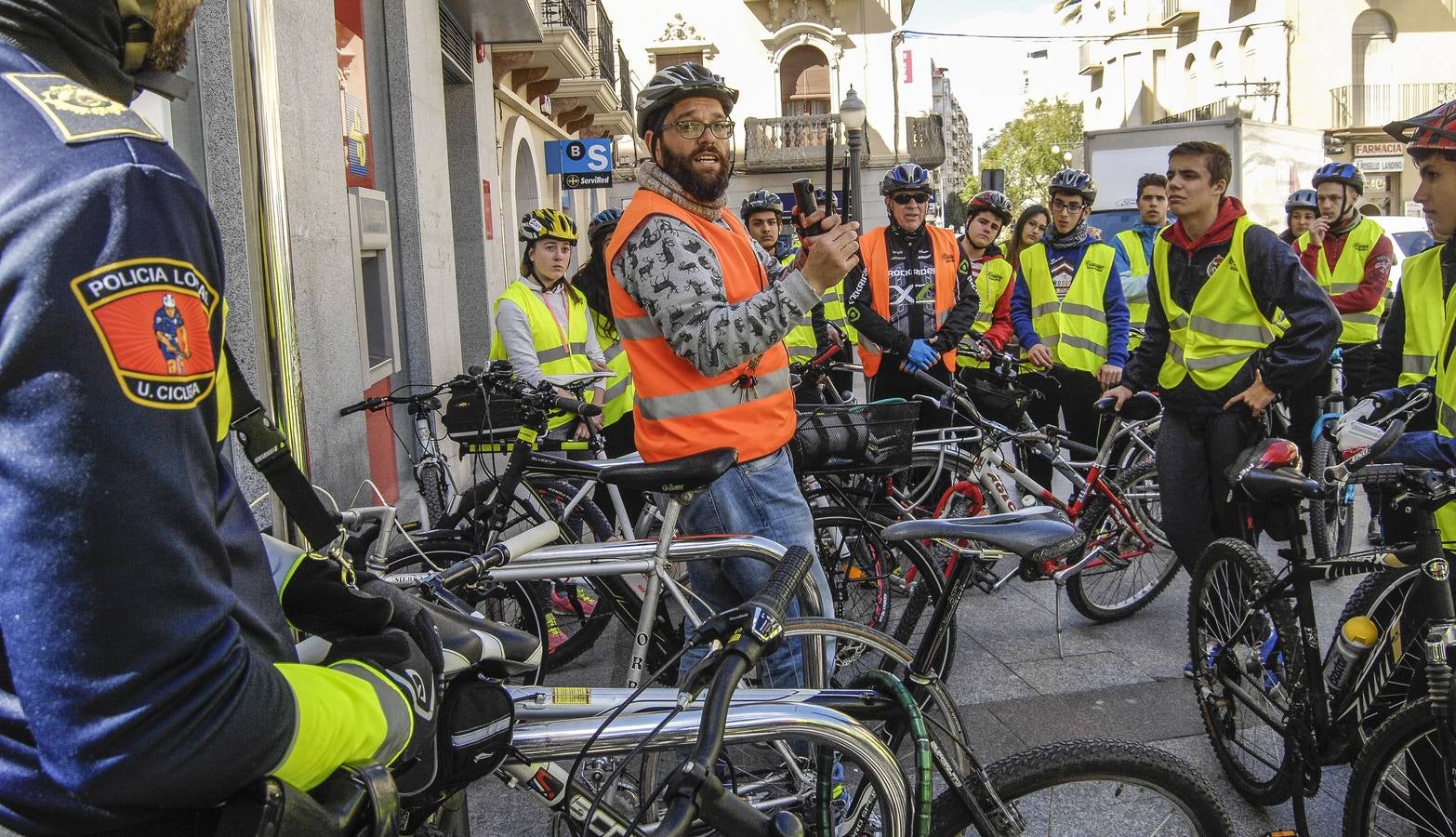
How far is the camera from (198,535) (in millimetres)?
1135

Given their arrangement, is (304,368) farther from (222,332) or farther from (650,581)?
(222,332)

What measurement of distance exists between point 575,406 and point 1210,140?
13.3 meters

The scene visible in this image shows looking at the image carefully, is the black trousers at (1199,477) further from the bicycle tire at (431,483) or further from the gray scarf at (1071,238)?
the bicycle tire at (431,483)

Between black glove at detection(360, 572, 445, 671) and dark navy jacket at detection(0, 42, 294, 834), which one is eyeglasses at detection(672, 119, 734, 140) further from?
dark navy jacket at detection(0, 42, 294, 834)

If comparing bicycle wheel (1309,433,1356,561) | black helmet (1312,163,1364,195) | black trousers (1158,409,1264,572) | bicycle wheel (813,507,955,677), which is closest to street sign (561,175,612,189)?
black helmet (1312,163,1364,195)

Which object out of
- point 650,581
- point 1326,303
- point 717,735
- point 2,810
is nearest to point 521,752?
point 717,735

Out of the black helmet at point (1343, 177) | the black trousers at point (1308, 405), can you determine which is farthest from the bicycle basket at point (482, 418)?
the black helmet at point (1343, 177)

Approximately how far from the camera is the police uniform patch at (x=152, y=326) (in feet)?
3.48

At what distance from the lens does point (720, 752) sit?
1.65 metres

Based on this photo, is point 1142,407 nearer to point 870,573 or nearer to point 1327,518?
point 1327,518

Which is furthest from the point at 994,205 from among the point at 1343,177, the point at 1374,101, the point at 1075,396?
the point at 1374,101

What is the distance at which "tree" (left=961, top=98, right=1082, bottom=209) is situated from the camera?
149ft

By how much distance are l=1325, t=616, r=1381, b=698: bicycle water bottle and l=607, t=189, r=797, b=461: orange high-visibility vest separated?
1634mm

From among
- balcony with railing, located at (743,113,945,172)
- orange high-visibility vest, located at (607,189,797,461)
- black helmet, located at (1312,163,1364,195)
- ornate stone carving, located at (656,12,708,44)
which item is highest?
ornate stone carving, located at (656,12,708,44)
